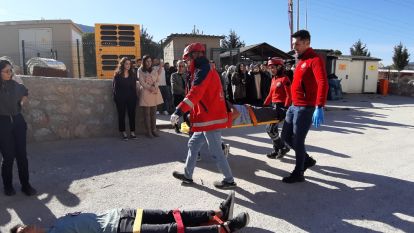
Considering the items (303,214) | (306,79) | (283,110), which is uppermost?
(306,79)

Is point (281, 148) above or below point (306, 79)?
below

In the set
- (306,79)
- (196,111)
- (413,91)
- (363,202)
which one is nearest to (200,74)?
(196,111)

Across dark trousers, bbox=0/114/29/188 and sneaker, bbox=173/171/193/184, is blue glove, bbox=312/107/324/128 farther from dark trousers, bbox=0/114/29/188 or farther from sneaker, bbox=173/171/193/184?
dark trousers, bbox=0/114/29/188

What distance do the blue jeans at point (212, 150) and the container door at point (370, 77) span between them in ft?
73.6

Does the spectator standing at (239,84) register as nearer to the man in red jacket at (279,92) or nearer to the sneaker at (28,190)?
the man in red jacket at (279,92)

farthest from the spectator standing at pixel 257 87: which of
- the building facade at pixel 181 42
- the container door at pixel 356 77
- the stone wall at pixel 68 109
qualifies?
the container door at pixel 356 77

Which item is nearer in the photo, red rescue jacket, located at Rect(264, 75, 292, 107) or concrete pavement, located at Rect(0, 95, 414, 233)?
concrete pavement, located at Rect(0, 95, 414, 233)

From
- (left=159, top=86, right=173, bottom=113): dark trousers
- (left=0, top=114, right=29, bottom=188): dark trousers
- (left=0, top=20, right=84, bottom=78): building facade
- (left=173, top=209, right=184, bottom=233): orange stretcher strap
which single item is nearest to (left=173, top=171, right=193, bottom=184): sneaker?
(left=173, top=209, right=184, bottom=233): orange stretcher strap

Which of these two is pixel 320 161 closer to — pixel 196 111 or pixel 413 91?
pixel 196 111

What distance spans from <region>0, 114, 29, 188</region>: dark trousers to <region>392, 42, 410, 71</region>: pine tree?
130 ft

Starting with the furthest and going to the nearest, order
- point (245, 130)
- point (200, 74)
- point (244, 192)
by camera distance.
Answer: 1. point (245, 130)
2. point (244, 192)
3. point (200, 74)

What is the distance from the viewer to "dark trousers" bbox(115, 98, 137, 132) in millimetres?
7802

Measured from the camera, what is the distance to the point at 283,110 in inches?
243

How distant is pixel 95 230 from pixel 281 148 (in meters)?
4.08
